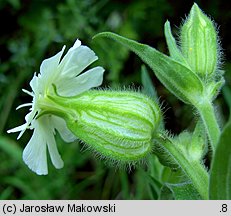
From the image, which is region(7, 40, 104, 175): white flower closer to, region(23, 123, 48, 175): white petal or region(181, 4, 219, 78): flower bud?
region(23, 123, 48, 175): white petal

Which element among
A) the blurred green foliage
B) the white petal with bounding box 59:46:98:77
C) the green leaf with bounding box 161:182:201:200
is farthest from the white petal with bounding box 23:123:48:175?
the blurred green foliage

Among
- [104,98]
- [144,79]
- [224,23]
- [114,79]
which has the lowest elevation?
[104,98]

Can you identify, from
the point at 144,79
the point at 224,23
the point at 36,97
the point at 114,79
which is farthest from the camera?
the point at 224,23

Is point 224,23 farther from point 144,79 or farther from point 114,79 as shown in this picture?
point 144,79

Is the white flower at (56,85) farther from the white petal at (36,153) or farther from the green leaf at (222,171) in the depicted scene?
the green leaf at (222,171)

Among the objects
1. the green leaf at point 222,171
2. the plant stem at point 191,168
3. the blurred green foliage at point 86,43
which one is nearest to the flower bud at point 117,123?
A: the plant stem at point 191,168

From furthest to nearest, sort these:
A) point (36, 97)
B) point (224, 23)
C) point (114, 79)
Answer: point (224, 23)
point (114, 79)
point (36, 97)

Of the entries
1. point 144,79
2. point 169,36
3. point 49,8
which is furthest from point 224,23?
point 169,36
